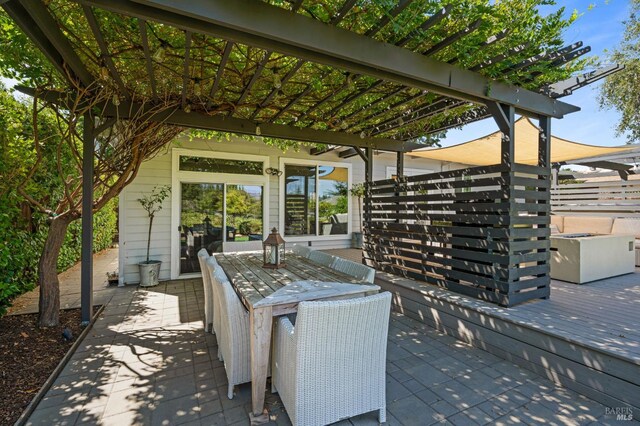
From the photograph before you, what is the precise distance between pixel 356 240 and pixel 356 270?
4.80 meters

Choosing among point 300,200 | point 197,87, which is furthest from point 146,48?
point 300,200

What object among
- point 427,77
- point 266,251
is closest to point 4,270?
point 266,251

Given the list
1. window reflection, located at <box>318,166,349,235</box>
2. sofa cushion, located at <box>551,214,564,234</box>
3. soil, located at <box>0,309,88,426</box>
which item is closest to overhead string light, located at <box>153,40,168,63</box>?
soil, located at <box>0,309,88,426</box>

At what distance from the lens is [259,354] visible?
2.04 m

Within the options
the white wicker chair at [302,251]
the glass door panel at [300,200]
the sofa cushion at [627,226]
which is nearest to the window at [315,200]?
the glass door panel at [300,200]

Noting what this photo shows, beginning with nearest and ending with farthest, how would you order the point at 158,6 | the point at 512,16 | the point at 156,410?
the point at 158,6
the point at 156,410
the point at 512,16

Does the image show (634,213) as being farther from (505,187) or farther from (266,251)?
(266,251)

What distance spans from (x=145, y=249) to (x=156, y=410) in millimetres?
4186

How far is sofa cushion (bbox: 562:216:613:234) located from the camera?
21.9 ft

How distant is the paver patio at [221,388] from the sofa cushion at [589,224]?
233 inches

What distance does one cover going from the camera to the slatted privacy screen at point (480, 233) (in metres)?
3.25

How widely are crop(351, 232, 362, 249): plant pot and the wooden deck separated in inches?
135

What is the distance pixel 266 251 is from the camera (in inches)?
131

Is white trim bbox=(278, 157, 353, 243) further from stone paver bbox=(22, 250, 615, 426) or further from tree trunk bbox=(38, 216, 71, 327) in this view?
tree trunk bbox=(38, 216, 71, 327)
